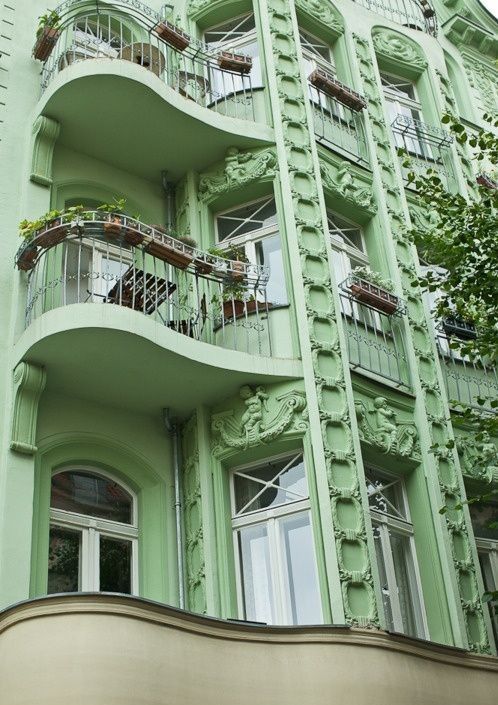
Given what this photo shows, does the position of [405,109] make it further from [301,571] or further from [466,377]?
[301,571]

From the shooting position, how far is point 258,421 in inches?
521

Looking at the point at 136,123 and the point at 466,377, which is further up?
the point at 136,123

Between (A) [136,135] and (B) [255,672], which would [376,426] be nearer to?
(B) [255,672]

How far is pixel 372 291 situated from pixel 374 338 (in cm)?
66

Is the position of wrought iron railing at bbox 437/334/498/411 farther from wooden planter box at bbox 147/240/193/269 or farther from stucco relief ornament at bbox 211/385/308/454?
wooden planter box at bbox 147/240/193/269

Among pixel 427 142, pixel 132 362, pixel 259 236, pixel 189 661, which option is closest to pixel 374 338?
pixel 259 236

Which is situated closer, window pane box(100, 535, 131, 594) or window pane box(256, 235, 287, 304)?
window pane box(100, 535, 131, 594)

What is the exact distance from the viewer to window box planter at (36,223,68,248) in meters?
13.1

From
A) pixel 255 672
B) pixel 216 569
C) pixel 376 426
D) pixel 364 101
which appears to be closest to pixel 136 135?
pixel 364 101

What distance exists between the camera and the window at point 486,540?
48.4 feet

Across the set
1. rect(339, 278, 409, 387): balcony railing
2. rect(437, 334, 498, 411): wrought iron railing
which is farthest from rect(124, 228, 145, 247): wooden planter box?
rect(437, 334, 498, 411): wrought iron railing

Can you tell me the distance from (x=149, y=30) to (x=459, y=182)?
5.93m

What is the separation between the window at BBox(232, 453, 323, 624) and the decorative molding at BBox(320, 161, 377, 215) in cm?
464

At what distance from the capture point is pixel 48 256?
14133 millimetres
